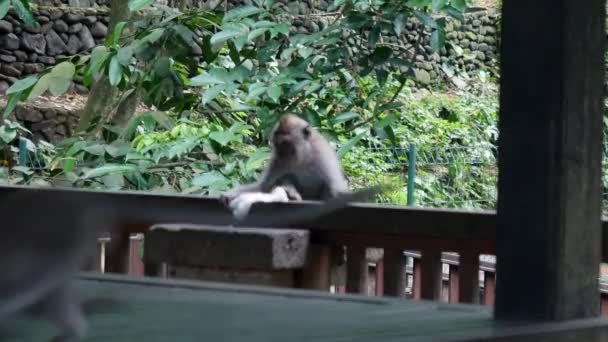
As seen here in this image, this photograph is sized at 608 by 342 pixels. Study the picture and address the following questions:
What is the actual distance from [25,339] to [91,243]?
0.34 metres

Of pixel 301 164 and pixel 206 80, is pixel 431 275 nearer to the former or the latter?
pixel 206 80

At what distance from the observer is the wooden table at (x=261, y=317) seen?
1847 millimetres

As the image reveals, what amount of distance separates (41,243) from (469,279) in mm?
1924

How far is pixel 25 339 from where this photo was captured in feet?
6.45

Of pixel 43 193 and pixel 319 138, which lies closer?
pixel 43 193

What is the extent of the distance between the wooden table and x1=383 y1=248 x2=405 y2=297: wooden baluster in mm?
928

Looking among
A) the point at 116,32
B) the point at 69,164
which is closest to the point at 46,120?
the point at 116,32

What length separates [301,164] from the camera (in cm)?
582

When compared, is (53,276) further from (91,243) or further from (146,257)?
(146,257)

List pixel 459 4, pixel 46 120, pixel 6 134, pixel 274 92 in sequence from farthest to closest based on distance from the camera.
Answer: pixel 46 120 < pixel 6 134 < pixel 274 92 < pixel 459 4

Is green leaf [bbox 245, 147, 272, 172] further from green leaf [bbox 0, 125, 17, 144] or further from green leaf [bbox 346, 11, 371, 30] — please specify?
green leaf [bbox 0, 125, 17, 144]

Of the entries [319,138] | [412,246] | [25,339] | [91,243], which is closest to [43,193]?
[91,243]

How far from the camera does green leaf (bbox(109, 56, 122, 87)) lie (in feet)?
18.1

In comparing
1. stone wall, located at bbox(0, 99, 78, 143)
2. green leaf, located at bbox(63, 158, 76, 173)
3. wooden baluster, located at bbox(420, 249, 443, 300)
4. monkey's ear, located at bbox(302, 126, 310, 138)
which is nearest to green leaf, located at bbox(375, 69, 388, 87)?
monkey's ear, located at bbox(302, 126, 310, 138)
